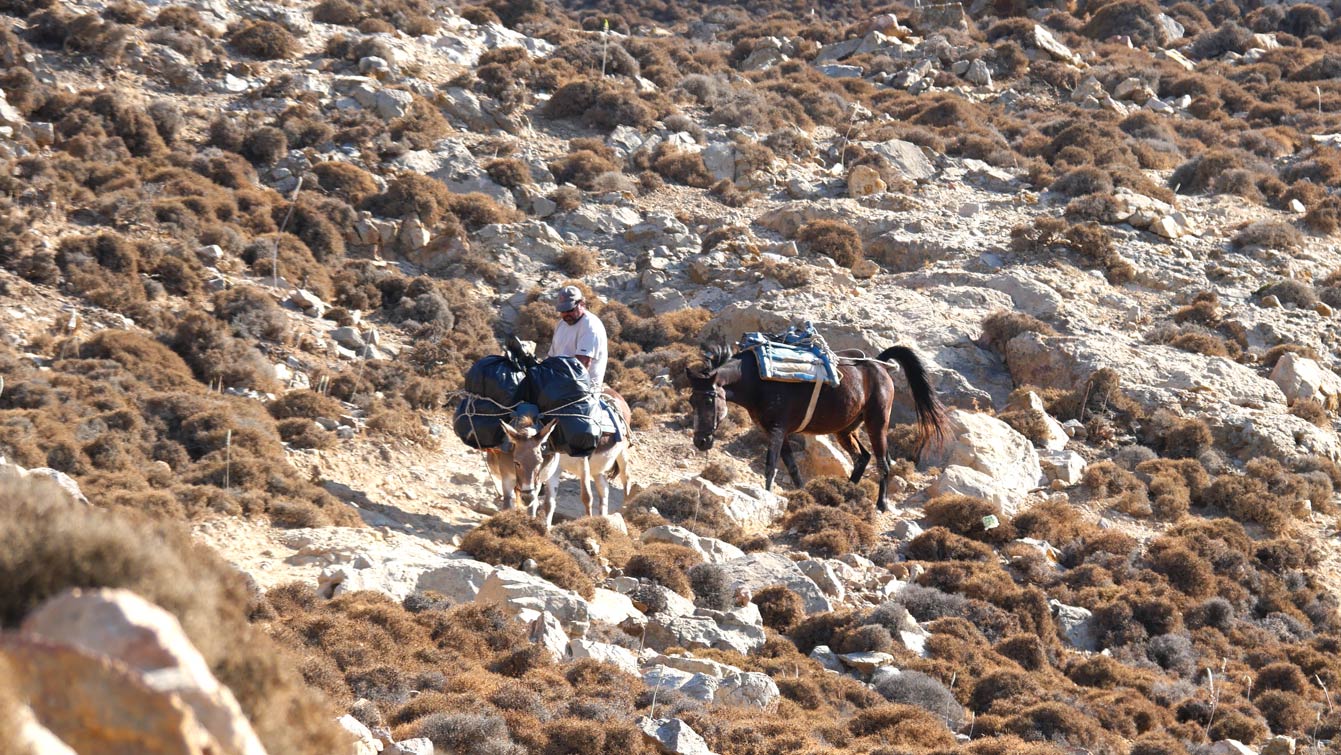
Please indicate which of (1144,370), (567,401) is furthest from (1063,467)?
(567,401)

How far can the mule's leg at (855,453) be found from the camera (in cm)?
1730

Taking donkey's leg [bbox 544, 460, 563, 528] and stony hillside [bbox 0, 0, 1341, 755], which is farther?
donkey's leg [bbox 544, 460, 563, 528]

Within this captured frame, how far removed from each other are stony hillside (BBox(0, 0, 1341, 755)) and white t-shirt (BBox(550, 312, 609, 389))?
70.0 inches

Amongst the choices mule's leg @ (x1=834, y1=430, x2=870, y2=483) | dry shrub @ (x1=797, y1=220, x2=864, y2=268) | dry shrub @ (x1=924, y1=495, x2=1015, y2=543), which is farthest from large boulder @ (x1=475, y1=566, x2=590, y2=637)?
dry shrub @ (x1=797, y1=220, x2=864, y2=268)

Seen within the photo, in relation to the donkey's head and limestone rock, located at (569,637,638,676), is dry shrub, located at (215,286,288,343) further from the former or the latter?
limestone rock, located at (569,637,638,676)

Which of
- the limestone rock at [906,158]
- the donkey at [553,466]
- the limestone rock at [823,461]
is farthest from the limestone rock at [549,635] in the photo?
the limestone rock at [906,158]

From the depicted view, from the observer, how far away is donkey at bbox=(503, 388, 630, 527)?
13.2m

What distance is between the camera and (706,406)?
15.0 metres

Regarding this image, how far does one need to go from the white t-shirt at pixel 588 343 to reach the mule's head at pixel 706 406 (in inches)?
49.2

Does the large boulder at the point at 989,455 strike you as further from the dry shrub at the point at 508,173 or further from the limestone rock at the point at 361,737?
the dry shrub at the point at 508,173

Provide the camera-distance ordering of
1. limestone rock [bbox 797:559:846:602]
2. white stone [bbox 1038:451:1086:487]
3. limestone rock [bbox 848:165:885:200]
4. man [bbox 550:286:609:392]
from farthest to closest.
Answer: limestone rock [bbox 848:165:885:200]
white stone [bbox 1038:451:1086:487]
man [bbox 550:286:609:392]
limestone rock [bbox 797:559:846:602]

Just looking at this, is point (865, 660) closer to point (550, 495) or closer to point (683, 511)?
point (550, 495)

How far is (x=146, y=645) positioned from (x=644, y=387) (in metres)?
17.7

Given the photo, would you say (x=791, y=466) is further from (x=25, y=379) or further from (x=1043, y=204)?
(x=1043, y=204)
